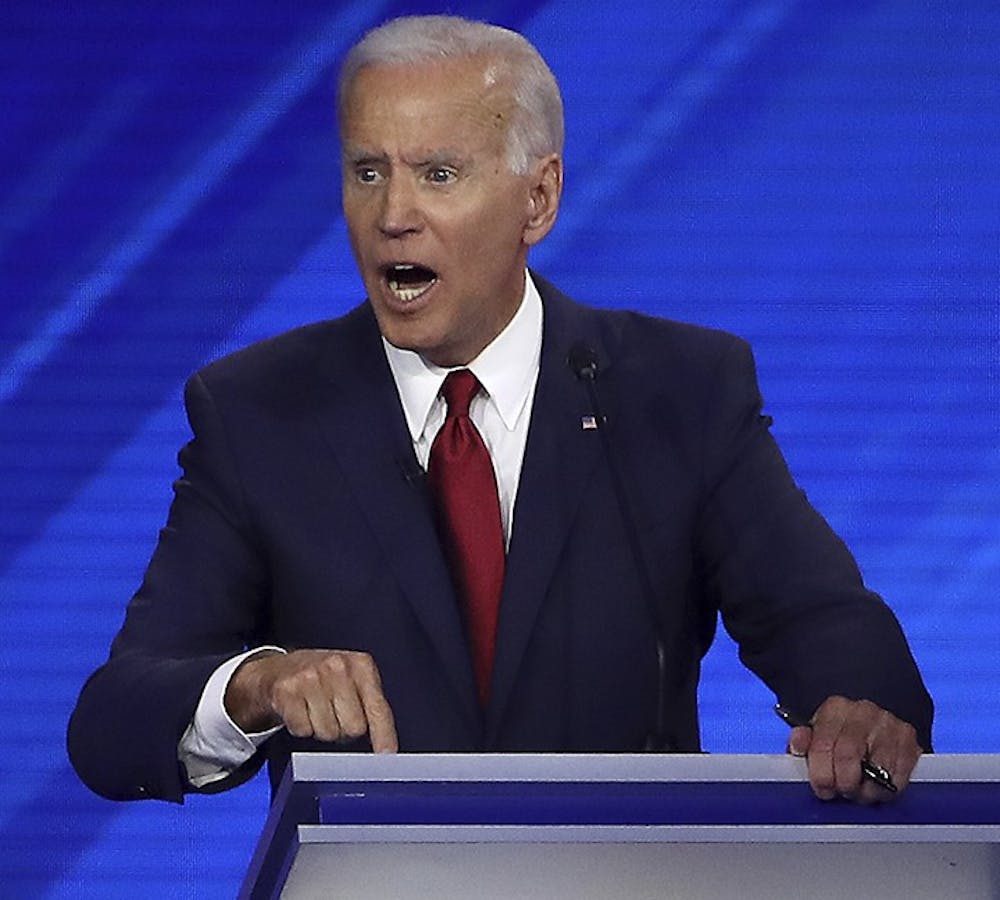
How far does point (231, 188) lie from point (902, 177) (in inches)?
36.2

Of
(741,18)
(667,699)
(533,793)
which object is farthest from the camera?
(741,18)

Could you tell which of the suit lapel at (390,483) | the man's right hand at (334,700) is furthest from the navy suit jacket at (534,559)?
the man's right hand at (334,700)

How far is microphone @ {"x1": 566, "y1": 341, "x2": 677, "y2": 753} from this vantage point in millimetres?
1950

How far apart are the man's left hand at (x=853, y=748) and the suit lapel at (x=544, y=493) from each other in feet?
1.42

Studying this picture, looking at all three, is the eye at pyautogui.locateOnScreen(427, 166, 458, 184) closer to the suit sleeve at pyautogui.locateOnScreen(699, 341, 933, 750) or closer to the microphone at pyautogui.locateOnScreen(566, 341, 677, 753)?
the microphone at pyautogui.locateOnScreen(566, 341, 677, 753)

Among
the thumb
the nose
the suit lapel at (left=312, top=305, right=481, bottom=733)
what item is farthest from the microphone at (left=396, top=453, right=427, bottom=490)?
the thumb

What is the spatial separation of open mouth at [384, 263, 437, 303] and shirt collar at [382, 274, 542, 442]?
90 mm

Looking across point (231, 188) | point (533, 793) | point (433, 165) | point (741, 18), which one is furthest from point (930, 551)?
point (533, 793)

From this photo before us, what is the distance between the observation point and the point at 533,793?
1447 mm

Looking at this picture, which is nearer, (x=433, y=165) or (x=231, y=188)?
(x=433, y=165)

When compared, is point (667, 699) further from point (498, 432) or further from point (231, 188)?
point (231, 188)

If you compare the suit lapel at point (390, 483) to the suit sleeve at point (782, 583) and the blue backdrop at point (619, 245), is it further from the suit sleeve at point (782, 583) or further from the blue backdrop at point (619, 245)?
the blue backdrop at point (619, 245)

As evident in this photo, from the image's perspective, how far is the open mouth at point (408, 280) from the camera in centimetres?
210

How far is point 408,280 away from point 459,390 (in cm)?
12
